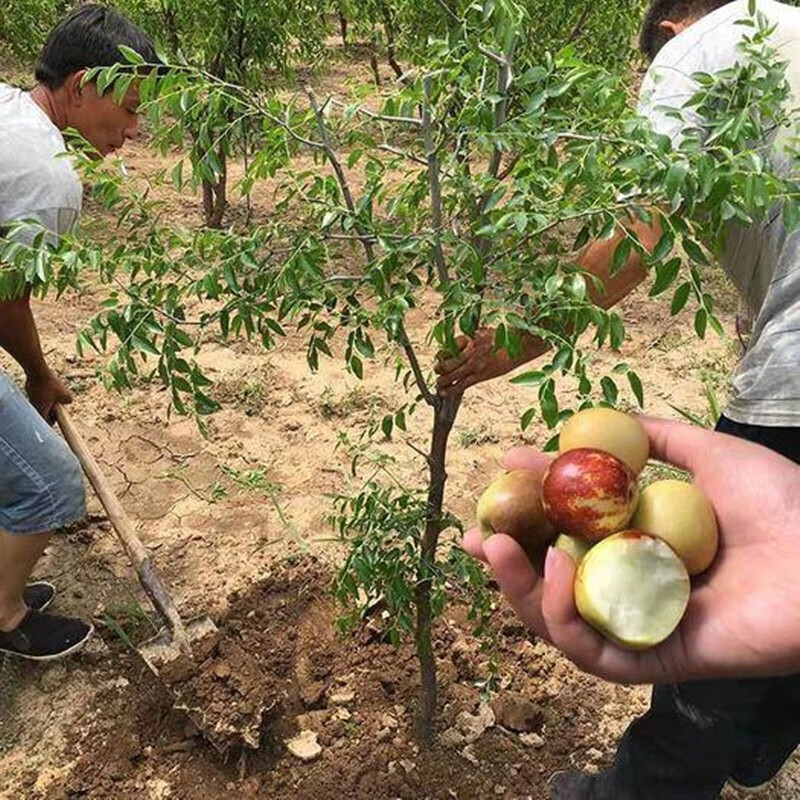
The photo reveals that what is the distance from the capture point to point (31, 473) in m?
2.59

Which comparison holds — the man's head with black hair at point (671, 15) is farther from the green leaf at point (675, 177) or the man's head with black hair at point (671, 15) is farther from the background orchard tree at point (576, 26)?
the background orchard tree at point (576, 26)

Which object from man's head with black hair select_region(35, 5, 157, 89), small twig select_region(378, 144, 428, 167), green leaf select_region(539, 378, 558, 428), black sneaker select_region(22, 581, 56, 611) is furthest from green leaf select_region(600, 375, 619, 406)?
black sneaker select_region(22, 581, 56, 611)

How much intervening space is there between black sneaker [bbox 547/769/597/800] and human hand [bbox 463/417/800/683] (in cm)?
110

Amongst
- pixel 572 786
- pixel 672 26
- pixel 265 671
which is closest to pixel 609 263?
pixel 672 26

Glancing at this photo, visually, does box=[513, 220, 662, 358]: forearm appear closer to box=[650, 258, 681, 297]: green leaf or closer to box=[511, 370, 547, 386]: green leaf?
box=[511, 370, 547, 386]: green leaf

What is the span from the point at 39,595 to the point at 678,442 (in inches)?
94.6

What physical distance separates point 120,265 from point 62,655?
5.56 feet

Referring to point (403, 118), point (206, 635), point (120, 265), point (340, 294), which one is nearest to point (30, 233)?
point (120, 265)

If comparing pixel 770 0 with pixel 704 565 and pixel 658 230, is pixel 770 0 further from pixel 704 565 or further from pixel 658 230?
pixel 704 565

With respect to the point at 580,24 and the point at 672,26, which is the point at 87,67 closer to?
the point at 672,26

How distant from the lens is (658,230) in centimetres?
220

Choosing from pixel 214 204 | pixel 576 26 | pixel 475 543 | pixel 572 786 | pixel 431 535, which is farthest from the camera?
pixel 214 204

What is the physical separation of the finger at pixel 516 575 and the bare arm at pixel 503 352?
45 centimetres

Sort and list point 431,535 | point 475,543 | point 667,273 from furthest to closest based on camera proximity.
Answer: point 431,535 < point 475,543 < point 667,273
